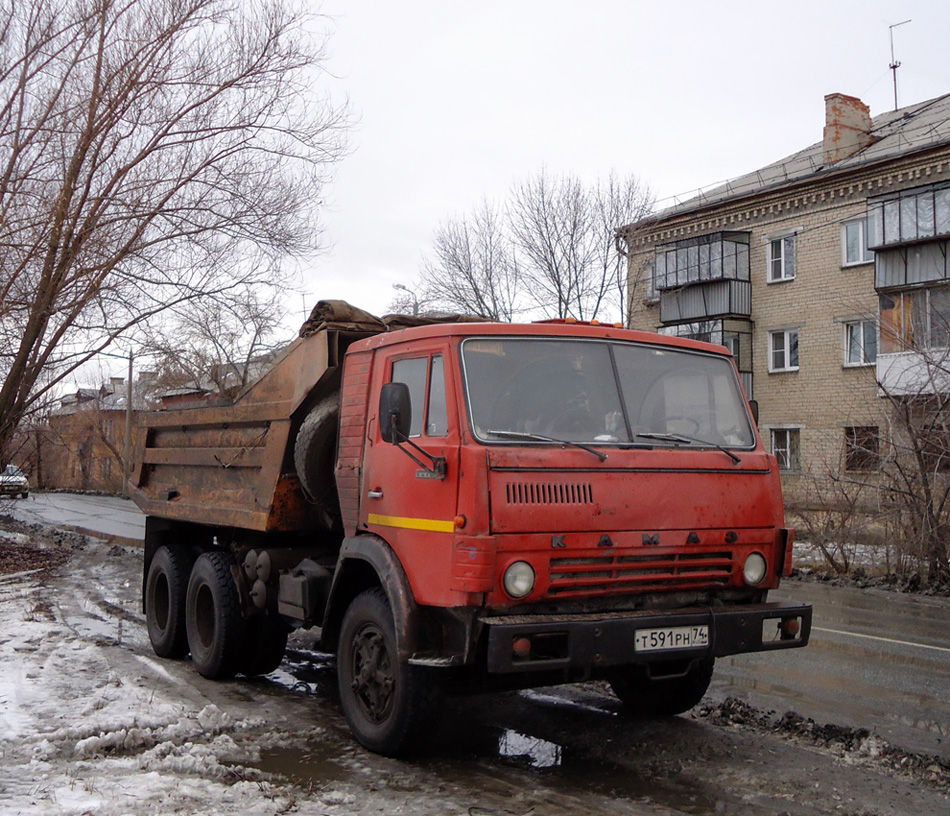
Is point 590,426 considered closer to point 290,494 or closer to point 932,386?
point 290,494

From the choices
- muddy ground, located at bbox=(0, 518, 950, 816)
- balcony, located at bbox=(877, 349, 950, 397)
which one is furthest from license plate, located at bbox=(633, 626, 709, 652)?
balcony, located at bbox=(877, 349, 950, 397)

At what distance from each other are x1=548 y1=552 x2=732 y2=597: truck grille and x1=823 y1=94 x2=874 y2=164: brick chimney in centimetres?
2875

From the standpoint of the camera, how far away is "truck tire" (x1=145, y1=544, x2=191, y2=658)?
826 cm

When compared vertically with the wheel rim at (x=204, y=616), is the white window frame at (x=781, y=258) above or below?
above

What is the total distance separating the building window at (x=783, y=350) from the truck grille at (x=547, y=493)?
27.2 m

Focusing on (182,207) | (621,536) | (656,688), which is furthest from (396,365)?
(182,207)

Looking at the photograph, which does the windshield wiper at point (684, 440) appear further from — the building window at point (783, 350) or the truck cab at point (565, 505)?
the building window at point (783, 350)

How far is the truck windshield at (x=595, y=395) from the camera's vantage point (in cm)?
524

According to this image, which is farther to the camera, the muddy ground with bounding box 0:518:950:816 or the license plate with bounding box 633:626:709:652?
the license plate with bounding box 633:626:709:652

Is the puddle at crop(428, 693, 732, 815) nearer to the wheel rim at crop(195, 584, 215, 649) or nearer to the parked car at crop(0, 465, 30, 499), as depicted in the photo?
the wheel rim at crop(195, 584, 215, 649)

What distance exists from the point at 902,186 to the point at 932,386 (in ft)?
57.0

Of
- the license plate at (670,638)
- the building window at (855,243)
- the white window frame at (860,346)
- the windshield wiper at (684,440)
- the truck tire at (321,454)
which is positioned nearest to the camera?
the license plate at (670,638)

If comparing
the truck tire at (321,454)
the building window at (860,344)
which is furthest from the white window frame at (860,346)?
the truck tire at (321,454)

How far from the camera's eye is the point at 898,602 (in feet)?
39.3
